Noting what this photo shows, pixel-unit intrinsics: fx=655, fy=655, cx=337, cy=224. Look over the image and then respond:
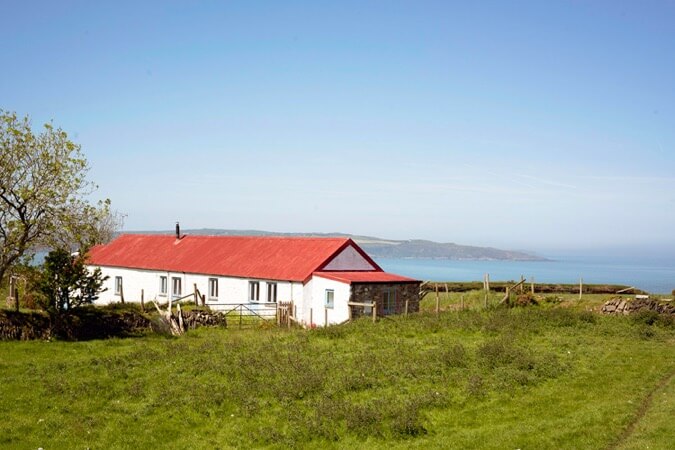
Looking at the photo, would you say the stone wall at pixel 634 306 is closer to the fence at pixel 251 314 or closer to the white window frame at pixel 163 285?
the fence at pixel 251 314

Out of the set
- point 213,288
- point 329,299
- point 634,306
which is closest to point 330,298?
point 329,299

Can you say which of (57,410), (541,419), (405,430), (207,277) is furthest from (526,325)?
(207,277)

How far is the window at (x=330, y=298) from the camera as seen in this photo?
4612 cm

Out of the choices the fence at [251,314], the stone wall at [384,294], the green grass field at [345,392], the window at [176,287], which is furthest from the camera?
the window at [176,287]

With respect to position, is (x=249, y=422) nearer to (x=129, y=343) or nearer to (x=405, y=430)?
(x=405, y=430)

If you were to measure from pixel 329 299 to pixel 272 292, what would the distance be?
5.36 metres

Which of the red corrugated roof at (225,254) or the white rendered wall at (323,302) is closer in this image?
the white rendered wall at (323,302)

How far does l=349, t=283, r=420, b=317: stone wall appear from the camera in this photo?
148ft

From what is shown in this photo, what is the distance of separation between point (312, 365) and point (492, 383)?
719cm

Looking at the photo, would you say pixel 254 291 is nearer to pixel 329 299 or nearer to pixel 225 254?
pixel 329 299

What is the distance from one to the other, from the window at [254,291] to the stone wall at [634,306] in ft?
82.3

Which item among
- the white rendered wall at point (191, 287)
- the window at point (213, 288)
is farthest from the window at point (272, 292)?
the window at point (213, 288)

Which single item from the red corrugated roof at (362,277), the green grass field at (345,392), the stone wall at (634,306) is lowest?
the green grass field at (345,392)

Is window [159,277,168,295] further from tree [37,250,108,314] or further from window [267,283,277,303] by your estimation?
tree [37,250,108,314]
